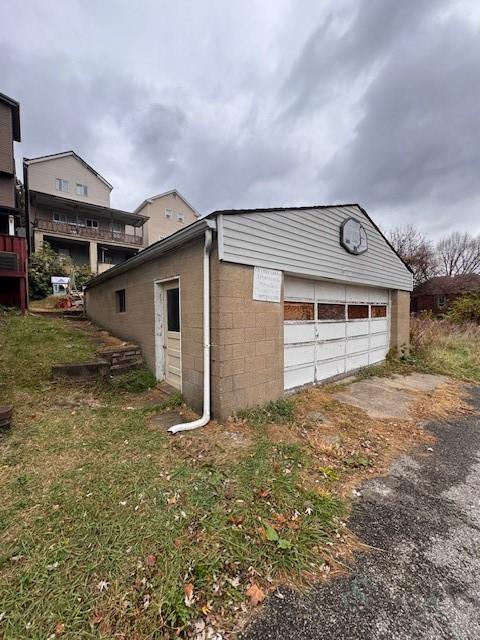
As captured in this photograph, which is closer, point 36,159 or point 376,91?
point 376,91

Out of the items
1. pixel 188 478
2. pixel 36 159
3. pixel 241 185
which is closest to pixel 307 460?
pixel 188 478

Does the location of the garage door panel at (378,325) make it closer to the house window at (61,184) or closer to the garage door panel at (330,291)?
the garage door panel at (330,291)

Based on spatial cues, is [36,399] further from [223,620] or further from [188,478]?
[223,620]

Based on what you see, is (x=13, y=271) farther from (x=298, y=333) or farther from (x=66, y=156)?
(x=66, y=156)

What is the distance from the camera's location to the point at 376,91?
7.59m

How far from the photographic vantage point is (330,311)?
623cm

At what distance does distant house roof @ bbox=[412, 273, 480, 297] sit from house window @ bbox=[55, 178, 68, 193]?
3219 centimetres

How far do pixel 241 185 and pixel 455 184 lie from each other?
15.8 metres

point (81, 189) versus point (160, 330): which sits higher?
point (81, 189)

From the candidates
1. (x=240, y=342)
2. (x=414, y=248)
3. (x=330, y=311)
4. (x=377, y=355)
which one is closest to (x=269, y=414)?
(x=240, y=342)

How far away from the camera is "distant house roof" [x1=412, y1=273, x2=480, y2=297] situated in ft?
69.5

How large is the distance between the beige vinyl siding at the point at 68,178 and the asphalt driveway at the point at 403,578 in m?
27.0

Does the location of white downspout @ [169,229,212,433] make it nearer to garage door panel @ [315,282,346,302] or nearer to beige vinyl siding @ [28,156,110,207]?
garage door panel @ [315,282,346,302]

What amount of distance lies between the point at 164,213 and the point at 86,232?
8.14 meters
